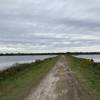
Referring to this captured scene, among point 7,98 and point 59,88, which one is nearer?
point 7,98

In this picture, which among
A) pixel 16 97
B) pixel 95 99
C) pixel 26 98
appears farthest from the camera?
pixel 16 97

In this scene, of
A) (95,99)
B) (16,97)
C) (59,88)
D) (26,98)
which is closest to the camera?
(95,99)

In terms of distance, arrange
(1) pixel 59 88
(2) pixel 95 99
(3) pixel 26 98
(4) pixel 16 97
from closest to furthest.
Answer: (2) pixel 95 99 → (3) pixel 26 98 → (4) pixel 16 97 → (1) pixel 59 88

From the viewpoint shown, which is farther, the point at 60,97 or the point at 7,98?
the point at 7,98

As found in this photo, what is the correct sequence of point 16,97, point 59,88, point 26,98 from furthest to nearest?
point 59,88 → point 16,97 → point 26,98

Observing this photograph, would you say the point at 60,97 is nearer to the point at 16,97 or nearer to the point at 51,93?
the point at 51,93

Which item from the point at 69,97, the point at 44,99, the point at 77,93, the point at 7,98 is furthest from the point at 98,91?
the point at 7,98

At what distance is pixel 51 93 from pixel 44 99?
1722 mm

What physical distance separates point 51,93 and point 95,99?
271cm

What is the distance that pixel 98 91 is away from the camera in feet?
53.4

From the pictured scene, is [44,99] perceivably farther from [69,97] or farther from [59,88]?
[59,88]

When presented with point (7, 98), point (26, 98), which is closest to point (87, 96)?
point (26, 98)

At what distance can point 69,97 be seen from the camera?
14.4m

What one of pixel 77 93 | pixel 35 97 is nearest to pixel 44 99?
pixel 35 97
